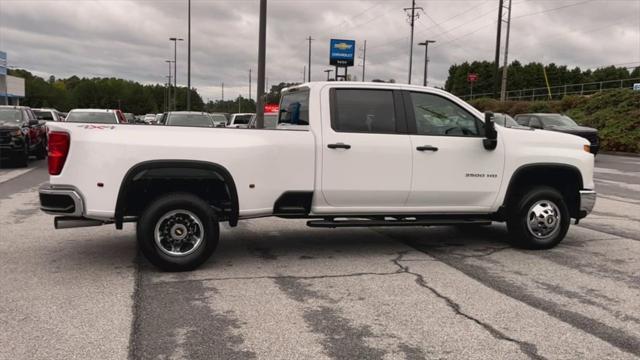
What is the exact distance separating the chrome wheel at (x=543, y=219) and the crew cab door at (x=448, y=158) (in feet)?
1.94

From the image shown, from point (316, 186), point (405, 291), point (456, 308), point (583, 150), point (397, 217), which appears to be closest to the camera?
point (456, 308)

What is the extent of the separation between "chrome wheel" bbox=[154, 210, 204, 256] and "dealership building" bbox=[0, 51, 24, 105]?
5996cm

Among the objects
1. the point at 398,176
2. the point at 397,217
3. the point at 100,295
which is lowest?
the point at 100,295

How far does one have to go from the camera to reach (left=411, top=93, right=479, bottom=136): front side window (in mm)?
6387

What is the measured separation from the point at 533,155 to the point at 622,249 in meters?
1.70

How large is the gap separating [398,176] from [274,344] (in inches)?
113

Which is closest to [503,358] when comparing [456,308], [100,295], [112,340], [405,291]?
[456,308]

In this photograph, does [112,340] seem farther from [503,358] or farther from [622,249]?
[622,249]

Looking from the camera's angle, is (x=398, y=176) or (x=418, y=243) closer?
(x=398, y=176)

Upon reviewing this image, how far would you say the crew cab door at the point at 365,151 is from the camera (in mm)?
6004

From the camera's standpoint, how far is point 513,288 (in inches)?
207

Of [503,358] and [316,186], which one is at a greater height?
[316,186]

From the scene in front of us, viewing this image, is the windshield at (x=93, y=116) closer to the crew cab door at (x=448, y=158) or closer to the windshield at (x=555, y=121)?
the crew cab door at (x=448, y=158)

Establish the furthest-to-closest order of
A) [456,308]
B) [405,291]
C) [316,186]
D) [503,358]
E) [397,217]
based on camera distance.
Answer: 1. [397,217]
2. [316,186]
3. [405,291]
4. [456,308]
5. [503,358]
